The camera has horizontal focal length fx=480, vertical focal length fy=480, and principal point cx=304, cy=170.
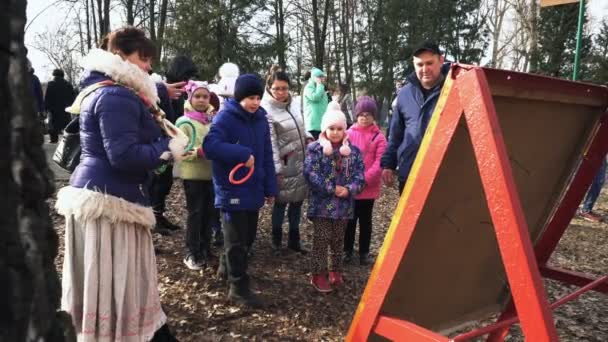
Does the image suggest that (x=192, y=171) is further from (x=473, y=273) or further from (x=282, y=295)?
(x=473, y=273)

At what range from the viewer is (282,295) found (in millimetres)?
3799

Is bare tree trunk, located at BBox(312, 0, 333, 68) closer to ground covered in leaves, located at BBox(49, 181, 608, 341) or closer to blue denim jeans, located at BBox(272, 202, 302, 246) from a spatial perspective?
blue denim jeans, located at BBox(272, 202, 302, 246)

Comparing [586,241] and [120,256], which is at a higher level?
[120,256]

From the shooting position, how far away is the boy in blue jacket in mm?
3290

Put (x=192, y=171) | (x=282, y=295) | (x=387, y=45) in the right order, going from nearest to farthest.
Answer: (x=282, y=295)
(x=192, y=171)
(x=387, y=45)

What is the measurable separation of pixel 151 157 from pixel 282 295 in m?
1.87

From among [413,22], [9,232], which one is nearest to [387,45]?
[413,22]

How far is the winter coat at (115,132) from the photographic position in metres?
2.28

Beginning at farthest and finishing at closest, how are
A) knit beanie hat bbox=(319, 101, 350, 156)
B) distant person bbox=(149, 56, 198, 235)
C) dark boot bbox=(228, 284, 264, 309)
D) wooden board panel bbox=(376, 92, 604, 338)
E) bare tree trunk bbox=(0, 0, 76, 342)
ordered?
distant person bbox=(149, 56, 198, 235) < knit beanie hat bbox=(319, 101, 350, 156) < dark boot bbox=(228, 284, 264, 309) < wooden board panel bbox=(376, 92, 604, 338) < bare tree trunk bbox=(0, 0, 76, 342)

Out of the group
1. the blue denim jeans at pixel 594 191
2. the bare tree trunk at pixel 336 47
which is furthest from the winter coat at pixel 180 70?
the bare tree trunk at pixel 336 47

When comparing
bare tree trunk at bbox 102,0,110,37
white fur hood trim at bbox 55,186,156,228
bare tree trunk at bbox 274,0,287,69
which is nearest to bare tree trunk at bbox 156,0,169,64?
bare tree trunk at bbox 102,0,110,37

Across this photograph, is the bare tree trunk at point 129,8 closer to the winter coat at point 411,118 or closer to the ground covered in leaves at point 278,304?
the ground covered in leaves at point 278,304

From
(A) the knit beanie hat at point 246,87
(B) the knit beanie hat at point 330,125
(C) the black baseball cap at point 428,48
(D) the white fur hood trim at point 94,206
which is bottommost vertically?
(D) the white fur hood trim at point 94,206

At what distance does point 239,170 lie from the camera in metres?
3.37
